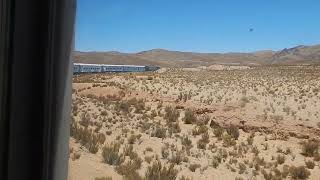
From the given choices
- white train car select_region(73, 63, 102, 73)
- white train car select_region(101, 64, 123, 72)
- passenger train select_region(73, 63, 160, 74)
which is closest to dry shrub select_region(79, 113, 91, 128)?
passenger train select_region(73, 63, 160, 74)

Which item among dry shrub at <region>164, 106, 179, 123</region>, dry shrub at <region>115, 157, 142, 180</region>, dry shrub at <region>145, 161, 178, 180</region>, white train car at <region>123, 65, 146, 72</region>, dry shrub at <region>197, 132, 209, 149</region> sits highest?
dry shrub at <region>115, 157, 142, 180</region>

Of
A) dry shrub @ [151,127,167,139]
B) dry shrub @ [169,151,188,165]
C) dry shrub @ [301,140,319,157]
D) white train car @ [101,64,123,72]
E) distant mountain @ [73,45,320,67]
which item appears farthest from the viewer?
distant mountain @ [73,45,320,67]

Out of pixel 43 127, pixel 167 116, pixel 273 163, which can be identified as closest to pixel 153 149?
pixel 273 163

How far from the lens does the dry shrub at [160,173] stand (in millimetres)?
6766

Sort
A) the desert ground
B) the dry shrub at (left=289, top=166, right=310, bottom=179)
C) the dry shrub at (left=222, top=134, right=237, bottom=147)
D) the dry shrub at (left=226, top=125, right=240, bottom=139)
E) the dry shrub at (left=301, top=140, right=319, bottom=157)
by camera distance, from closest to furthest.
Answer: the desert ground
the dry shrub at (left=289, top=166, right=310, bottom=179)
the dry shrub at (left=301, top=140, right=319, bottom=157)
the dry shrub at (left=222, top=134, right=237, bottom=147)
the dry shrub at (left=226, top=125, right=240, bottom=139)

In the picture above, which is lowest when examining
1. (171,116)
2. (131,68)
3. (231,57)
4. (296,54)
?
(131,68)

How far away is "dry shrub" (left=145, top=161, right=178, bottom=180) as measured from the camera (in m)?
6.77

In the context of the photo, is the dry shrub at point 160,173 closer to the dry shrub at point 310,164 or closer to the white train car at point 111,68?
the dry shrub at point 310,164

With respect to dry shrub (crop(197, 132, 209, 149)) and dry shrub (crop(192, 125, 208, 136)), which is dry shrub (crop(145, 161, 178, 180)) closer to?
dry shrub (crop(197, 132, 209, 149))

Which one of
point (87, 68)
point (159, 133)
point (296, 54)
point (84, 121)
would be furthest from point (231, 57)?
point (159, 133)

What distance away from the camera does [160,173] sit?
705 centimetres

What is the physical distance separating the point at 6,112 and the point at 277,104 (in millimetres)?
20269

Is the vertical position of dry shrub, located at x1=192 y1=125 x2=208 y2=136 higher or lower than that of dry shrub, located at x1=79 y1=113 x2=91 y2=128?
lower

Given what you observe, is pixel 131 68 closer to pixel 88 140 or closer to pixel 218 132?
pixel 218 132
